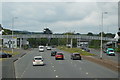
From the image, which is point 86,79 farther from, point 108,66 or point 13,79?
point 108,66

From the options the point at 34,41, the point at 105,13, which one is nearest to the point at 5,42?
the point at 34,41

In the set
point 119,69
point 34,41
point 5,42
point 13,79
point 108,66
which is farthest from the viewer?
point 34,41

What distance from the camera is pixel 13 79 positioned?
19938 mm

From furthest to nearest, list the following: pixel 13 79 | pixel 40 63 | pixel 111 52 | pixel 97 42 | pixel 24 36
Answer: pixel 97 42 → pixel 24 36 → pixel 111 52 → pixel 40 63 → pixel 13 79

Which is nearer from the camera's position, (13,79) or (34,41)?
(13,79)

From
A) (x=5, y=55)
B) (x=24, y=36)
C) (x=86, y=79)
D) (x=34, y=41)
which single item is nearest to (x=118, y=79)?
(x=86, y=79)

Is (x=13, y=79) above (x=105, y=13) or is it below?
below

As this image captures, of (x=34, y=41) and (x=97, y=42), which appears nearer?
(x=97, y=42)

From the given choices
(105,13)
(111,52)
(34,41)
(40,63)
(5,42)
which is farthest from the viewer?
(34,41)

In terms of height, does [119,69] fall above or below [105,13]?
below

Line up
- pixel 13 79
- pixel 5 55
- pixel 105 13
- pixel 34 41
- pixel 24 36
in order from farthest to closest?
Answer: pixel 34 41, pixel 24 36, pixel 5 55, pixel 105 13, pixel 13 79

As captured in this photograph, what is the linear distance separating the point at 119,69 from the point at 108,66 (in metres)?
5.57

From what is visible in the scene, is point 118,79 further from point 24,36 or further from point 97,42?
point 97,42

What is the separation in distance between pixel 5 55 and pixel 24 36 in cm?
7446
